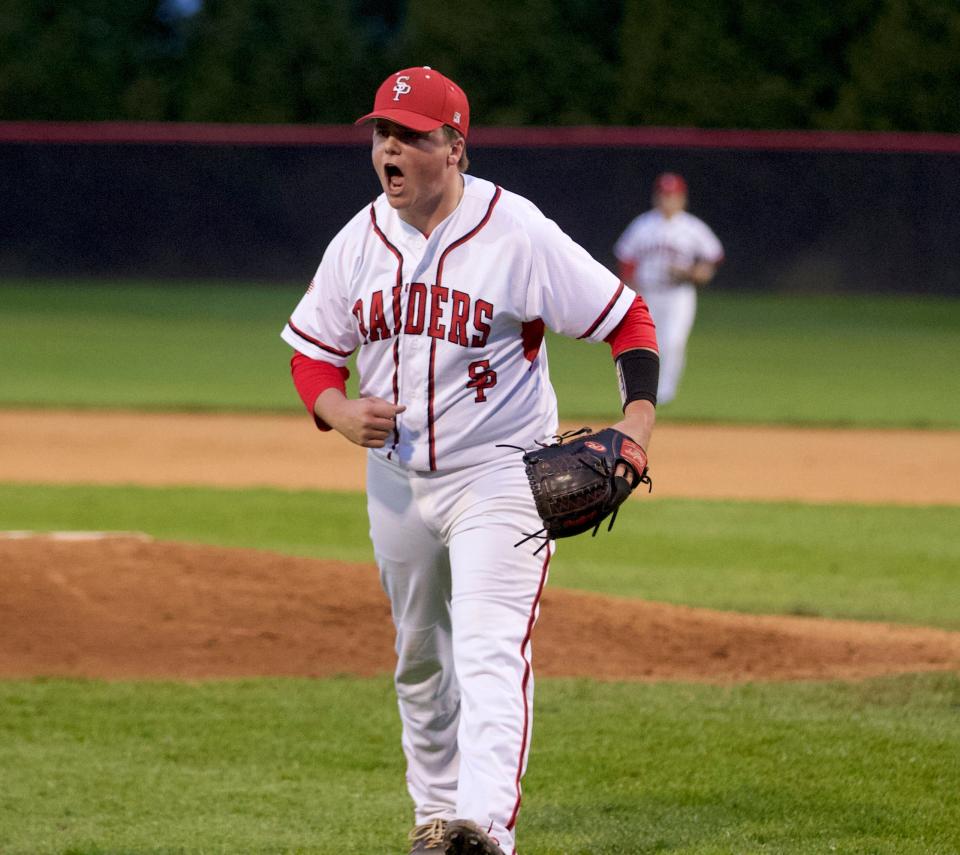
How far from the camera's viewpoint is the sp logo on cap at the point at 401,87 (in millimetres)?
3686

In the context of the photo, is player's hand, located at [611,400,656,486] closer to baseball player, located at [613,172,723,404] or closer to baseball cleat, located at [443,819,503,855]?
baseball cleat, located at [443,819,503,855]

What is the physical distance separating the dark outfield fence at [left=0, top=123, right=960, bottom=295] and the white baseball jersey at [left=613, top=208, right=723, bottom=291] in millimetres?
9003

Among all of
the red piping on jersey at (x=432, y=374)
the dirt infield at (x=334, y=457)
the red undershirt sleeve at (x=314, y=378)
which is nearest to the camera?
the red piping on jersey at (x=432, y=374)

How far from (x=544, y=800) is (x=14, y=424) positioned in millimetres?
9909

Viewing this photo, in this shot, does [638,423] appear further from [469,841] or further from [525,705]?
[469,841]

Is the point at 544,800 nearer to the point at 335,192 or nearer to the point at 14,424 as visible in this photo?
the point at 14,424

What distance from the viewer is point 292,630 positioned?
6.43m

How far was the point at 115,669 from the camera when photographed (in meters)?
5.98

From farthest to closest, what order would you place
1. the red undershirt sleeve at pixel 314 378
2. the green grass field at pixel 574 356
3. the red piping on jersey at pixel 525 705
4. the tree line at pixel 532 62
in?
the tree line at pixel 532 62 < the green grass field at pixel 574 356 < the red undershirt sleeve at pixel 314 378 < the red piping on jersey at pixel 525 705

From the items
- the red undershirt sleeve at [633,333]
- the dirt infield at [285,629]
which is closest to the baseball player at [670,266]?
the dirt infield at [285,629]

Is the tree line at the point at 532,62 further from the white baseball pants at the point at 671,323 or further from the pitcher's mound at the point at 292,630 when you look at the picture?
the pitcher's mound at the point at 292,630

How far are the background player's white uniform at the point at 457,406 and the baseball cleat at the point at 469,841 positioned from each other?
255mm

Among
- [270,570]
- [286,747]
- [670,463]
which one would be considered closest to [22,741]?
[286,747]

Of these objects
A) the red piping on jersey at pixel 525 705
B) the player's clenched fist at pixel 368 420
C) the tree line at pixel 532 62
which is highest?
the tree line at pixel 532 62
